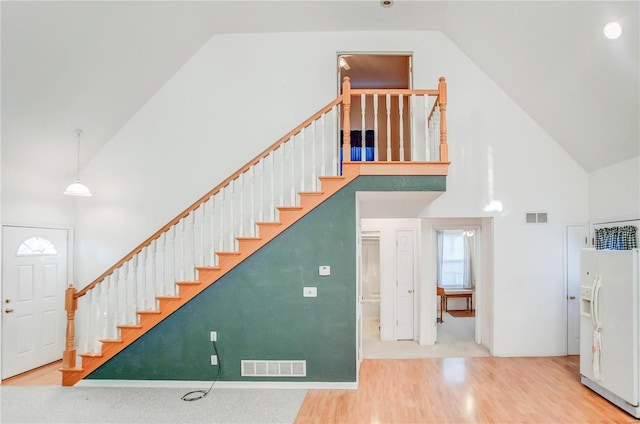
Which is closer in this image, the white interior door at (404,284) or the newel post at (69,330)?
the newel post at (69,330)

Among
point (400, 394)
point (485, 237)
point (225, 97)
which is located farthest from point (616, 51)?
point (225, 97)

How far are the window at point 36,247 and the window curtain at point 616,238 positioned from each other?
25.1 ft

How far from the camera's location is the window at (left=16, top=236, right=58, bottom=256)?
15.9 feet

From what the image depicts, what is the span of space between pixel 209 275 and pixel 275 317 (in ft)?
3.04

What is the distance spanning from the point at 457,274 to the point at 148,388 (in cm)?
756

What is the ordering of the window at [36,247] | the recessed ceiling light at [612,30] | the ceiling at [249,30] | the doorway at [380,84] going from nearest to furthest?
the recessed ceiling light at [612,30], the ceiling at [249,30], the window at [36,247], the doorway at [380,84]

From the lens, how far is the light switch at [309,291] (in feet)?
14.1

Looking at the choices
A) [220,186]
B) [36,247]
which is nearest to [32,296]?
[36,247]

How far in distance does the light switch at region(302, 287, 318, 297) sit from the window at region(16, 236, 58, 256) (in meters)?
3.77

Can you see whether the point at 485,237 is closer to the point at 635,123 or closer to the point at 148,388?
the point at 635,123

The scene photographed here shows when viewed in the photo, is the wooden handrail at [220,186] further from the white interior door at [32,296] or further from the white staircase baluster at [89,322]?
the white interior door at [32,296]

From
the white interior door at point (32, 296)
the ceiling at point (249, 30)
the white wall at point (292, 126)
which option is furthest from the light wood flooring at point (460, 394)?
the ceiling at point (249, 30)

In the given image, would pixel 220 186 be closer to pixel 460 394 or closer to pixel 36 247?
pixel 36 247

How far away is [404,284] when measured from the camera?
6504 mm
